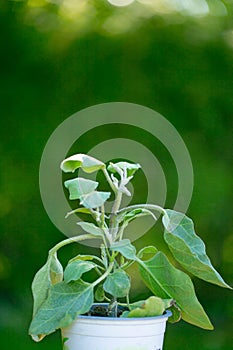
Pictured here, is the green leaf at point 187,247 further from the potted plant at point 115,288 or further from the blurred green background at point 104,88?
the blurred green background at point 104,88

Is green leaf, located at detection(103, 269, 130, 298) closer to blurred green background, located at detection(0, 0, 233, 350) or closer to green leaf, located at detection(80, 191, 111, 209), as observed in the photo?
green leaf, located at detection(80, 191, 111, 209)

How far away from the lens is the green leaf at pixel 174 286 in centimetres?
51

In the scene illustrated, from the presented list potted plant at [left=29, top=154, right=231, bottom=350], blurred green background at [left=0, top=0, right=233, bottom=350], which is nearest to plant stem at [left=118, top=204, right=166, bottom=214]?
potted plant at [left=29, top=154, right=231, bottom=350]

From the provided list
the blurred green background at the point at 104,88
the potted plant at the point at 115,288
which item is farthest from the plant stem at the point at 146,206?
the blurred green background at the point at 104,88

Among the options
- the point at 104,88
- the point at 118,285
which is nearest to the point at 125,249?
the point at 118,285

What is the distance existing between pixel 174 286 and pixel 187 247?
0.13 ft

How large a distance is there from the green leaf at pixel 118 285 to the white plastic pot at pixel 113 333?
0.02 meters

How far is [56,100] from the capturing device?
1505 mm

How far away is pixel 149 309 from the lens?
48 centimetres

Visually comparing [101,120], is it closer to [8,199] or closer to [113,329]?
[8,199]

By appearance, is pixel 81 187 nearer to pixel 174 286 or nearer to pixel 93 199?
pixel 93 199

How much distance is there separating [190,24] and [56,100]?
406 mm

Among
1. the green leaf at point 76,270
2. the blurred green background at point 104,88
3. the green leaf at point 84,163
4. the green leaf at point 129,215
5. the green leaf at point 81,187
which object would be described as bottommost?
the green leaf at point 76,270

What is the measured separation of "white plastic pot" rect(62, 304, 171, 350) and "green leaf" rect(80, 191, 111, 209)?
9cm
